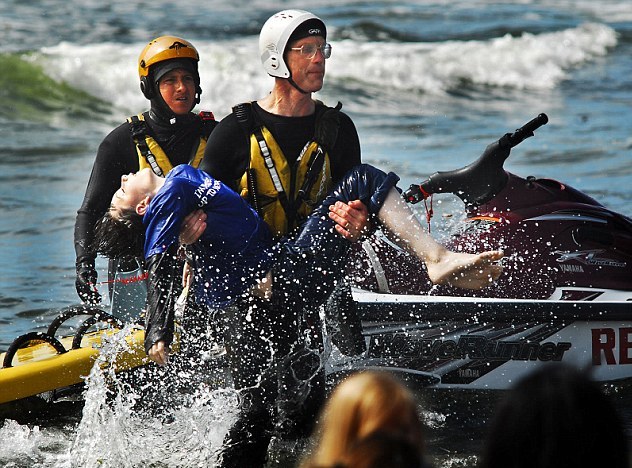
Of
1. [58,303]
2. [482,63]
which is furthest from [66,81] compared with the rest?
[58,303]

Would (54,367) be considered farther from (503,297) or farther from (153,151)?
(503,297)

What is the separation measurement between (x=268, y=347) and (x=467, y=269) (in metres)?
1.04

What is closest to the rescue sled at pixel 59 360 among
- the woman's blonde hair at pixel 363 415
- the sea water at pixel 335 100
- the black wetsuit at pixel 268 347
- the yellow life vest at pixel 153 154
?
the sea water at pixel 335 100

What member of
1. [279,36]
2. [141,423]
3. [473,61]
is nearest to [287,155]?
[279,36]

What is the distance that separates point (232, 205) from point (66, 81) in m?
16.1

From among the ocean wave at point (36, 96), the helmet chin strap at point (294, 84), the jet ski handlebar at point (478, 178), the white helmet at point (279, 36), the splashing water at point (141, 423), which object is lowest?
the splashing water at point (141, 423)

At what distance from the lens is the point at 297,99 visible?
6316mm

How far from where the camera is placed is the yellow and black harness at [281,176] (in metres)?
6.25

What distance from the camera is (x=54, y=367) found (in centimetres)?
680

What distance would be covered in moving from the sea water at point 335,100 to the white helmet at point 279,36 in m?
1.71

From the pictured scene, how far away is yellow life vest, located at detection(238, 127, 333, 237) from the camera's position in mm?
6246

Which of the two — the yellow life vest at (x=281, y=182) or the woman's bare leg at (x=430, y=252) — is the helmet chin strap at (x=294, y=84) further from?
the woman's bare leg at (x=430, y=252)

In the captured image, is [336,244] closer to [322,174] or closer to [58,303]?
[322,174]

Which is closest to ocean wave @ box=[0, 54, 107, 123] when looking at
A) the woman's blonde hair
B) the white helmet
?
the white helmet
